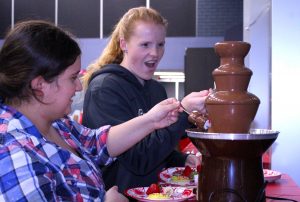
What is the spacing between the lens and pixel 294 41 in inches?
91.3

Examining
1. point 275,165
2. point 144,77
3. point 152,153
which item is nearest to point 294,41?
point 275,165

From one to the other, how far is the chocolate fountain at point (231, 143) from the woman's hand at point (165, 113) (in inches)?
15.4

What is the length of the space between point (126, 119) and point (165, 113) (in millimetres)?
244

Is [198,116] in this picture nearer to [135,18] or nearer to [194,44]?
[135,18]

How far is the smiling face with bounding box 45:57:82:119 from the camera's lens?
3.92 feet

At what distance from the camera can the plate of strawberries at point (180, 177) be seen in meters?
1.60

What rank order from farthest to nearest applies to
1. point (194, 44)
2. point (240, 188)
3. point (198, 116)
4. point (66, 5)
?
point (66, 5) < point (194, 44) < point (198, 116) < point (240, 188)

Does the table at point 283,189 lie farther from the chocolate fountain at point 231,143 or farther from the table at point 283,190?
the chocolate fountain at point 231,143

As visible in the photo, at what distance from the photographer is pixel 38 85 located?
117cm

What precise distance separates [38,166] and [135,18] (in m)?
1.16

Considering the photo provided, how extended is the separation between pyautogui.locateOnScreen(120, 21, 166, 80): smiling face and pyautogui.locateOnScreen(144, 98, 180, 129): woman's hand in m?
0.50

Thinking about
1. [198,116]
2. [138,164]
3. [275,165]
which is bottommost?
[275,165]

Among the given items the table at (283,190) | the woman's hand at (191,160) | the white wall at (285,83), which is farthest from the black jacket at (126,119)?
the white wall at (285,83)

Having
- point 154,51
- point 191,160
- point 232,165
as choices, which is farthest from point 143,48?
point 232,165
